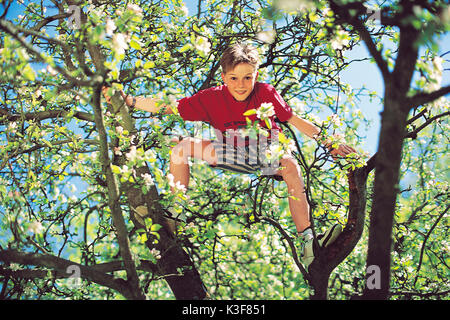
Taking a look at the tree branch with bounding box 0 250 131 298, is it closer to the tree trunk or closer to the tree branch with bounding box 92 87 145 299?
the tree branch with bounding box 92 87 145 299

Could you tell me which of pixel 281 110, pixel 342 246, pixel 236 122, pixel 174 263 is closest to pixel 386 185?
pixel 342 246

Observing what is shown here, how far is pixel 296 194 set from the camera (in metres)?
3.09

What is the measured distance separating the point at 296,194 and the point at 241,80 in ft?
3.38

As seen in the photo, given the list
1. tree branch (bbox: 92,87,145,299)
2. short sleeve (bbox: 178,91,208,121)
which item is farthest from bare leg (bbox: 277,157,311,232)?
tree branch (bbox: 92,87,145,299)

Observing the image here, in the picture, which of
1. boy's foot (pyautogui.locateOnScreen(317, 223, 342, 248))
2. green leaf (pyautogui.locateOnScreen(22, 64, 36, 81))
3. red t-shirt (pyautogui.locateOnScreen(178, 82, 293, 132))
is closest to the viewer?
green leaf (pyautogui.locateOnScreen(22, 64, 36, 81))

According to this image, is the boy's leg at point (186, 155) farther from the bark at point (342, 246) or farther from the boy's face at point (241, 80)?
the bark at point (342, 246)

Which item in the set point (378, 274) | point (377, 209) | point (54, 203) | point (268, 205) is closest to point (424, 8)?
point (377, 209)

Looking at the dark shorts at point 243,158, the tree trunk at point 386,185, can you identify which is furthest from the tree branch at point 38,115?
the tree trunk at point 386,185

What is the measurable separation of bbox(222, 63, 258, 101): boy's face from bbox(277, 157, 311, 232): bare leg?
676mm

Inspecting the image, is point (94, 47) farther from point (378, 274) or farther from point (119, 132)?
point (378, 274)

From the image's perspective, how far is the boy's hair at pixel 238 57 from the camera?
3.24m

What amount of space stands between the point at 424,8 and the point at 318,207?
180 cm

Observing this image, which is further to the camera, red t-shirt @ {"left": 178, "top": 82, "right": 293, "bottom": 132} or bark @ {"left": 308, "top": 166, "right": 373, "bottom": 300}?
red t-shirt @ {"left": 178, "top": 82, "right": 293, "bottom": 132}

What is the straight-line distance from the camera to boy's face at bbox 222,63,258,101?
3.25 meters
